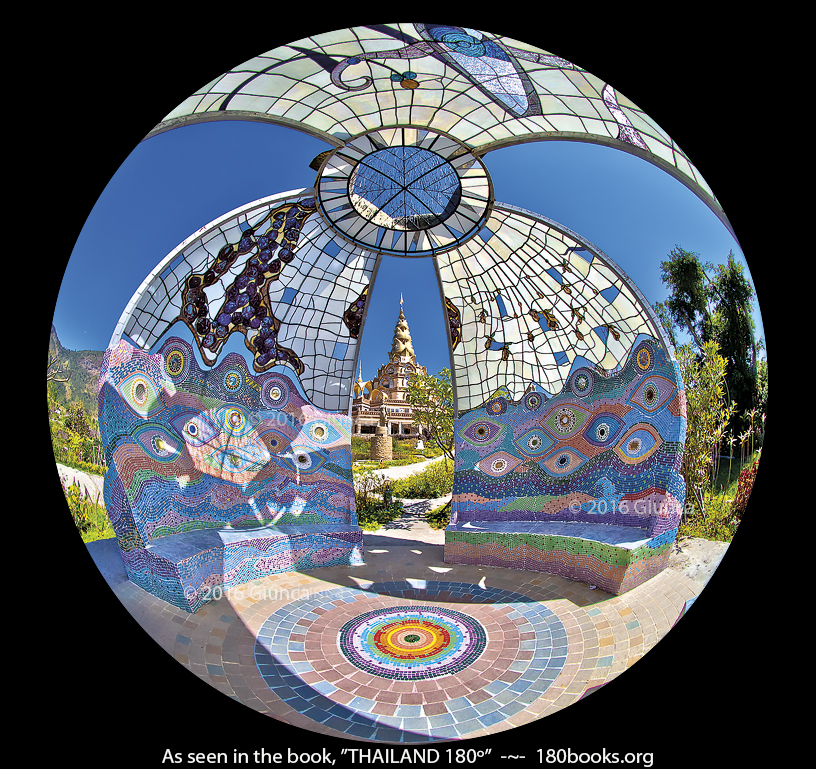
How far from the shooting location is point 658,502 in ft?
34.5

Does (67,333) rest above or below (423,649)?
above

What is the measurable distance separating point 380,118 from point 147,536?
26.9 feet

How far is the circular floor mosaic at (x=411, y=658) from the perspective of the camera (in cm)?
734

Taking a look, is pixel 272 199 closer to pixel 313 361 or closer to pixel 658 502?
pixel 313 361

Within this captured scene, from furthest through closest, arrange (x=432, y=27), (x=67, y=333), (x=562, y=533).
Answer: (x=562, y=533), (x=67, y=333), (x=432, y=27)

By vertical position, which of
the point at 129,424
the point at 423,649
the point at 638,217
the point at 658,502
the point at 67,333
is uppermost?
the point at 638,217

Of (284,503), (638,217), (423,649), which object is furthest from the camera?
(284,503)

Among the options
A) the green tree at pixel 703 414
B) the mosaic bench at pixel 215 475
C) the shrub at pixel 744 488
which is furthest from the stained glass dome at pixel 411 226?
the shrub at pixel 744 488

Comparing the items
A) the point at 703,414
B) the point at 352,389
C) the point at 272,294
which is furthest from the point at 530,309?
the point at 272,294

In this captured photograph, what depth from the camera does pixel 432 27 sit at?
690 cm

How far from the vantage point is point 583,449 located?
12.6m

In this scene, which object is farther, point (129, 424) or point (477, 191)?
point (477, 191)

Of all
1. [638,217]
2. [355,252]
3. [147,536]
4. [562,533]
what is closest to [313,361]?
[355,252]

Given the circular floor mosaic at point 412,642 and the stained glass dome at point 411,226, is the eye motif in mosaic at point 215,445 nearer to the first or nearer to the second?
the stained glass dome at point 411,226
